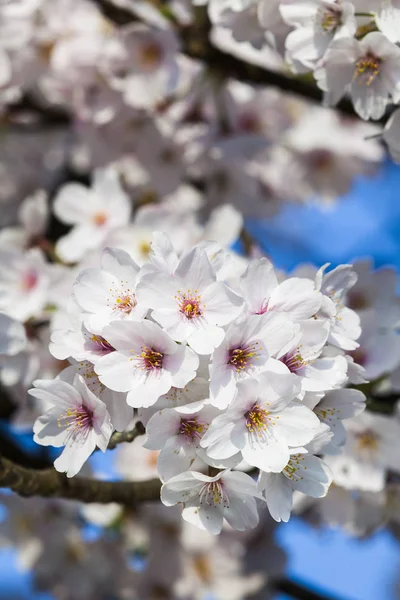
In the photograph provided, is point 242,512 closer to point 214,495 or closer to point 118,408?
point 214,495

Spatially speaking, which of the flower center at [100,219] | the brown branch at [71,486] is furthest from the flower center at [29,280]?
the brown branch at [71,486]

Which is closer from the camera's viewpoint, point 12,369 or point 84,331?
point 84,331

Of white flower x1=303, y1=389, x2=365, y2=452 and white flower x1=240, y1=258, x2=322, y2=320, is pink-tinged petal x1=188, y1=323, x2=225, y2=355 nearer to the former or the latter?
white flower x1=240, y1=258, x2=322, y2=320

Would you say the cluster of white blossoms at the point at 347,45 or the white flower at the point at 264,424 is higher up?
the cluster of white blossoms at the point at 347,45

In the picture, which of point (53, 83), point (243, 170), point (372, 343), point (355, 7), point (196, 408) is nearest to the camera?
point (196, 408)

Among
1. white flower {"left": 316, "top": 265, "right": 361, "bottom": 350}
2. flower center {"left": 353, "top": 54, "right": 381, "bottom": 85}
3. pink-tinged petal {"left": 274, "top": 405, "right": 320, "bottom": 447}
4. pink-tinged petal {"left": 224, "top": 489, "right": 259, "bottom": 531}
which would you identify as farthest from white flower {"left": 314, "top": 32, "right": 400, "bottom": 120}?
pink-tinged petal {"left": 224, "top": 489, "right": 259, "bottom": 531}

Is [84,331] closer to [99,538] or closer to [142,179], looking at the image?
[142,179]

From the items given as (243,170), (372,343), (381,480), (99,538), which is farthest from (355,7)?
(99,538)

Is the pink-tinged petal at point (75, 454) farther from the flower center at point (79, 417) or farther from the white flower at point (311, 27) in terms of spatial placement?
the white flower at point (311, 27)
